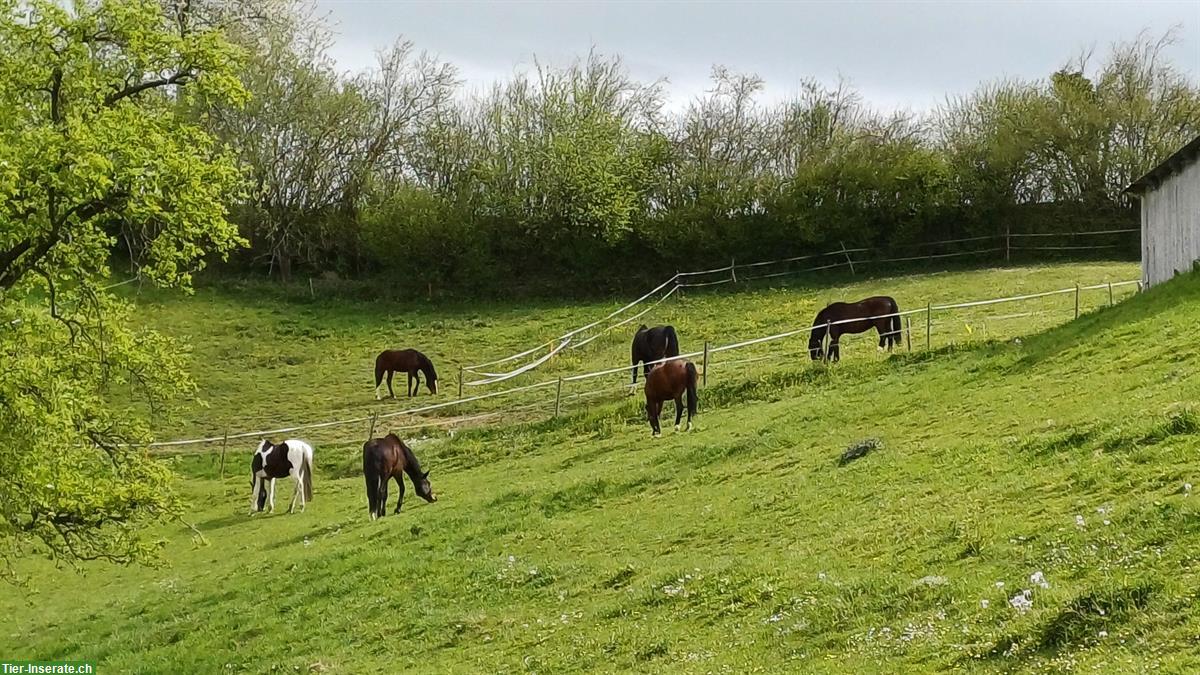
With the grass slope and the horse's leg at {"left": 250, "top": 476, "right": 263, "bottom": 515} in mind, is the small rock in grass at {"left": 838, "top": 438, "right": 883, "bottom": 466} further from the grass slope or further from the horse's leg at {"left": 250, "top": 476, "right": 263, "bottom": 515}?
Result: the horse's leg at {"left": 250, "top": 476, "right": 263, "bottom": 515}

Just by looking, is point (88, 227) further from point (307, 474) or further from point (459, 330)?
point (459, 330)

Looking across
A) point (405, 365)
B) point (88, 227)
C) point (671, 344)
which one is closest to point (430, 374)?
point (405, 365)

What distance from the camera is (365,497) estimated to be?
20594 millimetres

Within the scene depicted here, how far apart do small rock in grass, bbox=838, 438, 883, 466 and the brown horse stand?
232 inches

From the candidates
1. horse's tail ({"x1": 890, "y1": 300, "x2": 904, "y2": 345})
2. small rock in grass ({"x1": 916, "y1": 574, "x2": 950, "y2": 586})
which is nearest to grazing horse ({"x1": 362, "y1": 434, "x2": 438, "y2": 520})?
horse's tail ({"x1": 890, "y1": 300, "x2": 904, "y2": 345})

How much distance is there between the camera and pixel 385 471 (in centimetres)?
1853

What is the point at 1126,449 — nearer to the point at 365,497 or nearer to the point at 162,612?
the point at 162,612

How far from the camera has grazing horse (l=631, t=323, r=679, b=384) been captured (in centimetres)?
2523

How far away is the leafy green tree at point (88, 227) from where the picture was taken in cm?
1149

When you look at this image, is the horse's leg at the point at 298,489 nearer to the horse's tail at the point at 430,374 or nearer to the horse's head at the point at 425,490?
the horse's head at the point at 425,490

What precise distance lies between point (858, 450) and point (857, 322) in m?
11.4

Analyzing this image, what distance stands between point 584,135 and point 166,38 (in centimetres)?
3360

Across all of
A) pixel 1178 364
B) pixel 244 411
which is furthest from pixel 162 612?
pixel 244 411

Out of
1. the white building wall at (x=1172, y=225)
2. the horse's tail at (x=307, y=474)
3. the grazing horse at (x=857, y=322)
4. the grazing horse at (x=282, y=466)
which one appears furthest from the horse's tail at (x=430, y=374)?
the white building wall at (x=1172, y=225)
